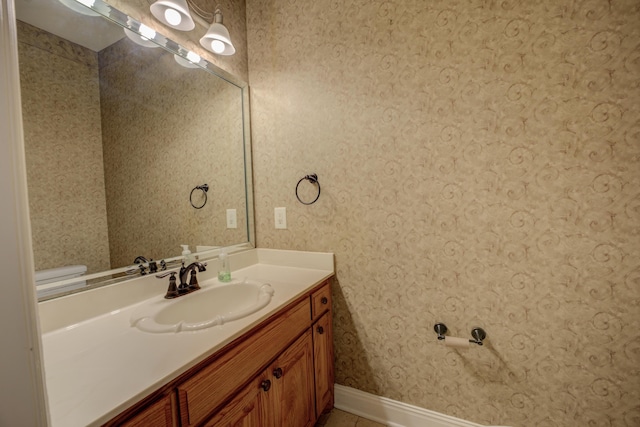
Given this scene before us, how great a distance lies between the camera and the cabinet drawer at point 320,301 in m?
1.17

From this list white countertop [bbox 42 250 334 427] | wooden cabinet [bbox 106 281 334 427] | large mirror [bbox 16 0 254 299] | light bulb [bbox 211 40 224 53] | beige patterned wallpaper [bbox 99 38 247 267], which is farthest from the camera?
light bulb [bbox 211 40 224 53]

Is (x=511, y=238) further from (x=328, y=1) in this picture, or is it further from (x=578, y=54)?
(x=328, y=1)

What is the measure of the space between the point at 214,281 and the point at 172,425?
0.72 m

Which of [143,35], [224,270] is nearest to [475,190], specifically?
[224,270]

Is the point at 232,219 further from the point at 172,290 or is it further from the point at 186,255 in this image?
the point at 172,290

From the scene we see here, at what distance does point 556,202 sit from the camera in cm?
97

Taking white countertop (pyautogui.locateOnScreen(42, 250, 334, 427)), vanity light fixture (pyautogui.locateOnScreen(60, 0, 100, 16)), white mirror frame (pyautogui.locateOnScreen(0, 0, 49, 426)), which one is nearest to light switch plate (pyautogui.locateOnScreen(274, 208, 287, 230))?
white countertop (pyautogui.locateOnScreen(42, 250, 334, 427))

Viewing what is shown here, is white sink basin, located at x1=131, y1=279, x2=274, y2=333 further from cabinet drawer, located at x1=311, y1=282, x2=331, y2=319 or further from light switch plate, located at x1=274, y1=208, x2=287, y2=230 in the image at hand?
light switch plate, located at x1=274, y1=208, x2=287, y2=230

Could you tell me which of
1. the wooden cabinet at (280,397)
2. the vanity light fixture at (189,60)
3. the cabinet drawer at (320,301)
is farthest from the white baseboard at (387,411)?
the vanity light fixture at (189,60)

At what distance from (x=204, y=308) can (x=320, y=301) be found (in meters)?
0.53

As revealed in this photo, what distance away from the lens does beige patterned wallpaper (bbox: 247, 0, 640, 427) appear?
0.91 metres

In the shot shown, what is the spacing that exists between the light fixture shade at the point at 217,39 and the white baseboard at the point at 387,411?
1924 mm

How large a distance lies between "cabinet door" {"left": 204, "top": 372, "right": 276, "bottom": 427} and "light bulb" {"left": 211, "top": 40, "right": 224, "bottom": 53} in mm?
1504

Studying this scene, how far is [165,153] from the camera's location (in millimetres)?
1212
